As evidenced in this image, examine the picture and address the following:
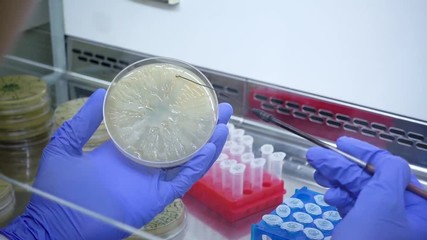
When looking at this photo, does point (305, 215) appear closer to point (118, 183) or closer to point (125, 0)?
point (118, 183)

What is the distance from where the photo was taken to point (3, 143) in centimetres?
190

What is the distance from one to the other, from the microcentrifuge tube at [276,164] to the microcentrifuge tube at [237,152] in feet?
0.30

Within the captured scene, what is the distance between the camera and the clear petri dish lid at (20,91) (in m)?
1.86

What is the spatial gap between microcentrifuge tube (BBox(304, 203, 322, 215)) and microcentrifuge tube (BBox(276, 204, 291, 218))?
0.17ft

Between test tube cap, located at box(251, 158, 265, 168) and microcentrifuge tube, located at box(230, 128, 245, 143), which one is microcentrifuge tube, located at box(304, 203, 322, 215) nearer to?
test tube cap, located at box(251, 158, 265, 168)

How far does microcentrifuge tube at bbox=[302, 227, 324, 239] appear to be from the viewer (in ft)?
4.63

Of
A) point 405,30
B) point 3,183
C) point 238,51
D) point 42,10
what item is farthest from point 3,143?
point 405,30

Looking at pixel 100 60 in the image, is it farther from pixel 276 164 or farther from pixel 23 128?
pixel 276 164

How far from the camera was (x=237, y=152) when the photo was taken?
1715 millimetres

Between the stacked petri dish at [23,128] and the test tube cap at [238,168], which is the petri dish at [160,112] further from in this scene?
the stacked petri dish at [23,128]

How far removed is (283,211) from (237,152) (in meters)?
0.29

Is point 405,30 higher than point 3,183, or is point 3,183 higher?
point 405,30

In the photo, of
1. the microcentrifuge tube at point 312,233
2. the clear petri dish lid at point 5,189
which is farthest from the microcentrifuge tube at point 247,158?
the clear petri dish lid at point 5,189

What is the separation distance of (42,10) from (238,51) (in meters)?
0.84
